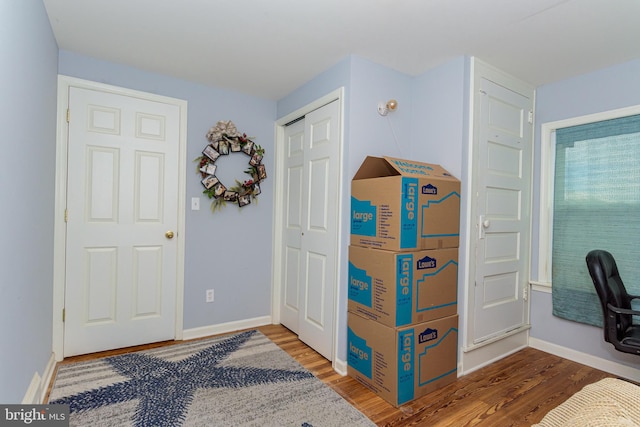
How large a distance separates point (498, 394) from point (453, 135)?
5.92ft

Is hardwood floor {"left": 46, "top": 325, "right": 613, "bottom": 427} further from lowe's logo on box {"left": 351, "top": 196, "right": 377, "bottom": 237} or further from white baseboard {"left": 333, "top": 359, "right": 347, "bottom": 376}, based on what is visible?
lowe's logo on box {"left": 351, "top": 196, "right": 377, "bottom": 237}

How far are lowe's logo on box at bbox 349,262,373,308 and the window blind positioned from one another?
68.5 inches

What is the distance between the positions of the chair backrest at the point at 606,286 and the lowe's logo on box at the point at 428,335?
1.08m

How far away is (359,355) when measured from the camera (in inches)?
87.4

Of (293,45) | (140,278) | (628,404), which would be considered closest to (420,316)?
(628,404)

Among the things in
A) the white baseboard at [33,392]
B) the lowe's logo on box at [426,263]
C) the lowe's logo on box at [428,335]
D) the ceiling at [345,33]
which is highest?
the ceiling at [345,33]

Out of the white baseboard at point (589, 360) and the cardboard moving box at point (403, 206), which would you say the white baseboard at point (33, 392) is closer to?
the cardboard moving box at point (403, 206)

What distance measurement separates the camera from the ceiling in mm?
1835

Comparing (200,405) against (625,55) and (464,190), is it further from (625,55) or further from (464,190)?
(625,55)

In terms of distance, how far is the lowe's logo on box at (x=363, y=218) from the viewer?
2171 millimetres

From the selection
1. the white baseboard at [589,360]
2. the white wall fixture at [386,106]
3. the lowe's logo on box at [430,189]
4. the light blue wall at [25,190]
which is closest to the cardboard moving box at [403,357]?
the lowe's logo on box at [430,189]

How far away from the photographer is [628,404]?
3.06 feet

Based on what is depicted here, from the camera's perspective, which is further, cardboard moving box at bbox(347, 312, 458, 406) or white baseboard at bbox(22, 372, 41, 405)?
cardboard moving box at bbox(347, 312, 458, 406)

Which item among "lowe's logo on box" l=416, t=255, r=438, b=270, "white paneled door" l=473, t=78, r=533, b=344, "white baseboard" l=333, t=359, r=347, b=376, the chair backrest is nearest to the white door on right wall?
"white paneled door" l=473, t=78, r=533, b=344
